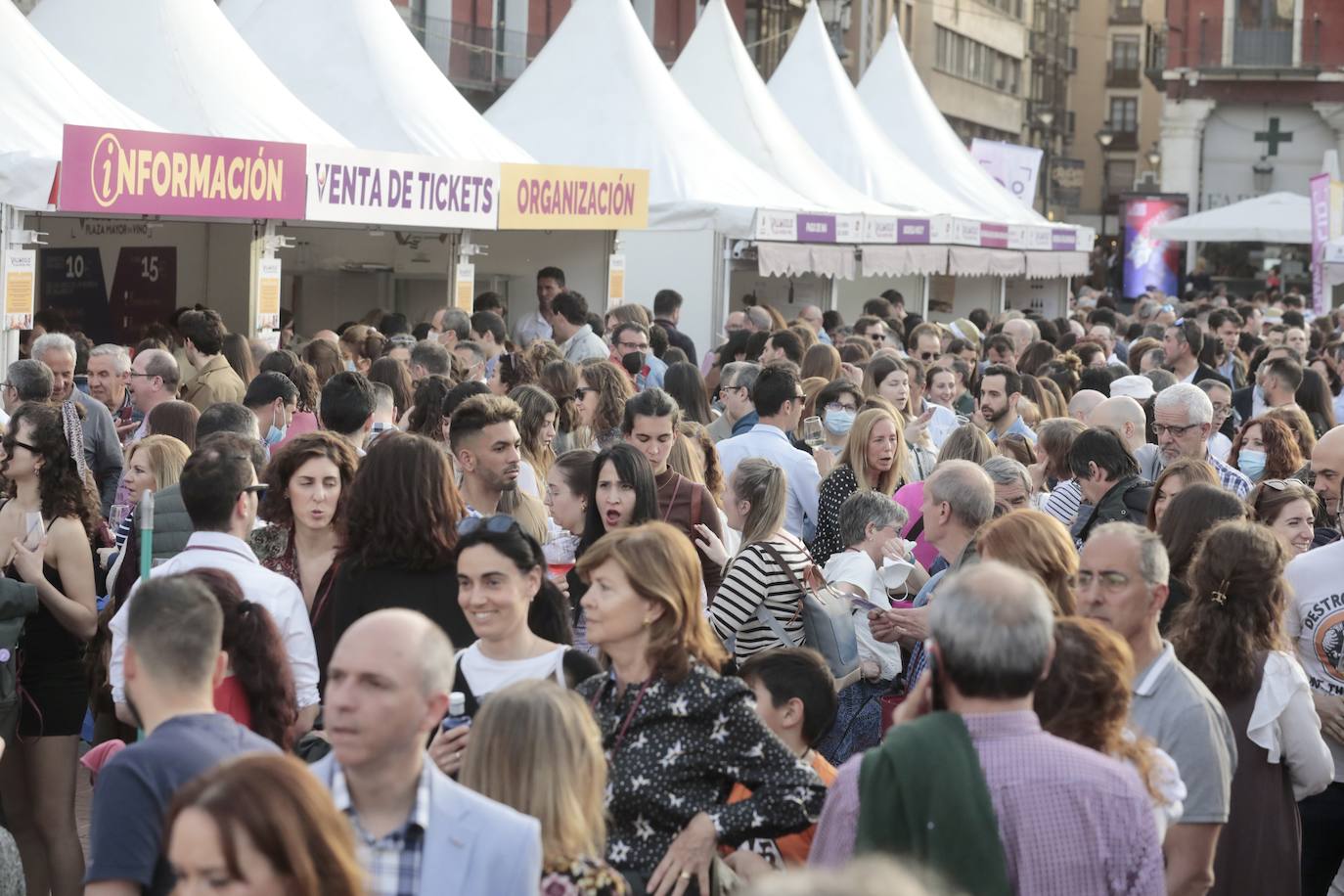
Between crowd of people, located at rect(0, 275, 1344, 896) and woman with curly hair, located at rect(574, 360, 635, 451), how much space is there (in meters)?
0.02

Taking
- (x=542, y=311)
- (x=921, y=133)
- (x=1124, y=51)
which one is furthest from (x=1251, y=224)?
(x=1124, y=51)

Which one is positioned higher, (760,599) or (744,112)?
(744,112)

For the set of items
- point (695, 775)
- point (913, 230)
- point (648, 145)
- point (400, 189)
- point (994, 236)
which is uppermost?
point (648, 145)

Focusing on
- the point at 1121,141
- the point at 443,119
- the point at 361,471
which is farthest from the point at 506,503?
the point at 1121,141

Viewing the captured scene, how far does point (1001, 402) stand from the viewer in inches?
393

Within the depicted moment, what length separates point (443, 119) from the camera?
16.5 meters

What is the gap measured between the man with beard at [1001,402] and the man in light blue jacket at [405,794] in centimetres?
677

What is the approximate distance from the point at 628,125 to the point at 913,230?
481 centimetres

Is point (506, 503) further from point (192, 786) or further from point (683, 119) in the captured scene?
point (683, 119)

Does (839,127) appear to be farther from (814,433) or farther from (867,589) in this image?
(867,589)

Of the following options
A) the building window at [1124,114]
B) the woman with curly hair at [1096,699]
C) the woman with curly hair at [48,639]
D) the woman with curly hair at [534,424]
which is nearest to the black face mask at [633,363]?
the woman with curly hair at [534,424]

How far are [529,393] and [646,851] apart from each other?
3.91 m

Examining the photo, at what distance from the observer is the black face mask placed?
1189 cm

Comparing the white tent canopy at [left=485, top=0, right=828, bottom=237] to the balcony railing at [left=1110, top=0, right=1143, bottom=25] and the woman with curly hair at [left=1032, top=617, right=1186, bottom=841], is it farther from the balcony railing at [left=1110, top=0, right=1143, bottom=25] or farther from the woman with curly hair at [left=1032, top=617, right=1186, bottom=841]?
the balcony railing at [left=1110, top=0, right=1143, bottom=25]
